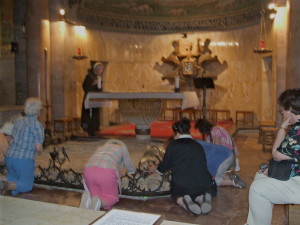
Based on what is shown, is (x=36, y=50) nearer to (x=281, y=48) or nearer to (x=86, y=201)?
(x=281, y=48)

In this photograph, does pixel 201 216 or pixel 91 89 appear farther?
pixel 91 89

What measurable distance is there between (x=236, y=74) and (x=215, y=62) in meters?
0.89

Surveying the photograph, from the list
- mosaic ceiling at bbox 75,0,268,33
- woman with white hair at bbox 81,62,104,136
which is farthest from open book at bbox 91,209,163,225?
mosaic ceiling at bbox 75,0,268,33

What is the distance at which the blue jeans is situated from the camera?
5.20 m

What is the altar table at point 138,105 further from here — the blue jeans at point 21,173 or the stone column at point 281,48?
the blue jeans at point 21,173

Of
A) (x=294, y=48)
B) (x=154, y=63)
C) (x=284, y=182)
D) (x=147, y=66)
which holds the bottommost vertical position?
(x=284, y=182)

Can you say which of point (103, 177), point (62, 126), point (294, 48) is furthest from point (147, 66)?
point (103, 177)

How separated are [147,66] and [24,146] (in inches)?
371

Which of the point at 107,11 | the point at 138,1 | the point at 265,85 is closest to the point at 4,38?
the point at 107,11

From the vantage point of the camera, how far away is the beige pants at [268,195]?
3264mm

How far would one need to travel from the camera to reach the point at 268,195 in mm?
3301

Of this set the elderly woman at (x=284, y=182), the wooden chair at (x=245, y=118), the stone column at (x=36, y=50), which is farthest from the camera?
the wooden chair at (x=245, y=118)

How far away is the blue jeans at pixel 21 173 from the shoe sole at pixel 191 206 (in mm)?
2360

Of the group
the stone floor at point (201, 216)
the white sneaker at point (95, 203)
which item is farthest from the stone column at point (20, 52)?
the white sneaker at point (95, 203)
